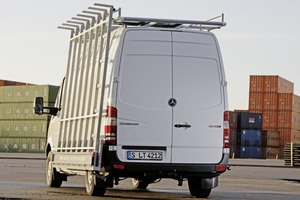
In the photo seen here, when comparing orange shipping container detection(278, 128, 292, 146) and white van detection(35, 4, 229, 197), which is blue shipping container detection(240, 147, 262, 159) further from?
white van detection(35, 4, 229, 197)

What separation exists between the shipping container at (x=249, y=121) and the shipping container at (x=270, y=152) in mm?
3573

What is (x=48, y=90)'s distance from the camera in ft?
272

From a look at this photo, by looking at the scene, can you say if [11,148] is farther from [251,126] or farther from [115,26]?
[115,26]

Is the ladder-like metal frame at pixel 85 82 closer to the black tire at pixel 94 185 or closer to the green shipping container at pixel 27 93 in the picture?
the black tire at pixel 94 185

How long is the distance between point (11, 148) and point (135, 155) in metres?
75.3

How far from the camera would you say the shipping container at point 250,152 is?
87688mm

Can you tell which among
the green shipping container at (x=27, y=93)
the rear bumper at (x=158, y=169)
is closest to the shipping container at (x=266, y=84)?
the green shipping container at (x=27, y=93)

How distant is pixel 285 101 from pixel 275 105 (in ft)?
4.16

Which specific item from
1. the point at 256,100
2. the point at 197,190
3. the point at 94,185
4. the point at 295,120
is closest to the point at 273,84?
the point at 256,100

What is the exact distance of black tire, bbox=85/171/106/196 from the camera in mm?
13242

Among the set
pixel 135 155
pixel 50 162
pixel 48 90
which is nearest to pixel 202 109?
pixel 135 155

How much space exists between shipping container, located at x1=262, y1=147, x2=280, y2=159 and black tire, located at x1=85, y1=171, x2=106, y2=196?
76280 millimetres

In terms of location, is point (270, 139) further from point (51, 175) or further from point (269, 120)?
point (51, 175)

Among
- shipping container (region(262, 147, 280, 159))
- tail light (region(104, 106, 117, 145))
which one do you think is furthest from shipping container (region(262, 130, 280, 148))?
tail light (region(104, 106, 117, 145))
